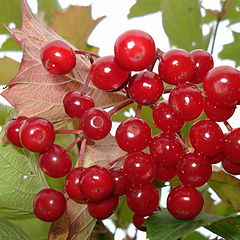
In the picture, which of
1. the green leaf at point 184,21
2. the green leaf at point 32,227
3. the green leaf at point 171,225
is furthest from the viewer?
the green leaf at point 184,21

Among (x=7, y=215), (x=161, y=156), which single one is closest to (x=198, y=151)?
(x=161, y=156)

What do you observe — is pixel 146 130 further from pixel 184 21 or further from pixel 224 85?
pixel 184 21

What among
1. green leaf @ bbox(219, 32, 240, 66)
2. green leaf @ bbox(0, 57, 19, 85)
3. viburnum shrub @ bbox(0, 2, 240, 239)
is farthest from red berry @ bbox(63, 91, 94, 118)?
green leaf @ bbox(219, 32, 240, 66)

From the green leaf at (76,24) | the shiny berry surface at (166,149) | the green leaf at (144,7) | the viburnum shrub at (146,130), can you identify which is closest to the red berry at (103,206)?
the viburnum shrub at (146,130)

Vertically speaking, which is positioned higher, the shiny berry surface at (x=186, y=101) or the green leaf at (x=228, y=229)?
the shiny berry surface at (x=186, y=101)

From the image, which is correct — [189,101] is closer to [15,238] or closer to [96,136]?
[96,136]

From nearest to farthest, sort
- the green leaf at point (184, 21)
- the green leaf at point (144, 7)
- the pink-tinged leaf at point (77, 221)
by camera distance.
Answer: the pink-tinged leaf at point (77, 221) < the green leaf at point (184, 21) < the green leaf at point (144, 7)

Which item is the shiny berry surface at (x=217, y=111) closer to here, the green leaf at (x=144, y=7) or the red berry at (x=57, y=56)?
the red berry at (x=57, y=56)
